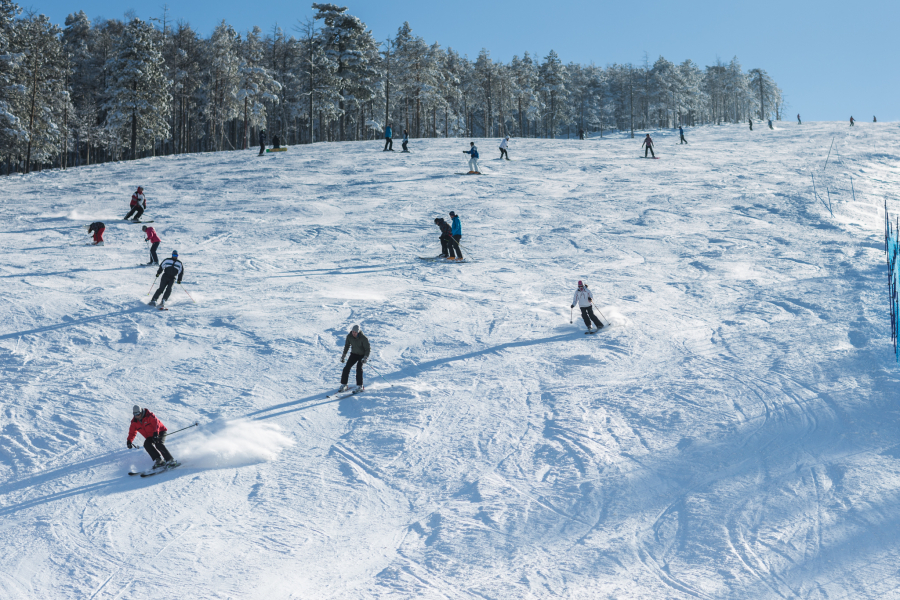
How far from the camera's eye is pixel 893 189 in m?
23.4

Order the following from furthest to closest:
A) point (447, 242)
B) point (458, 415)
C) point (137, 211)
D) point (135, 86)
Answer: point (135, 86)
point (137, 211)
point (447, 242)
point (458, 415)

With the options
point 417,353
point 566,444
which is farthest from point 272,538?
point 417,353

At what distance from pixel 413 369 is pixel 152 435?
4.19 m

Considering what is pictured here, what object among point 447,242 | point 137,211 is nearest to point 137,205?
point 137,211

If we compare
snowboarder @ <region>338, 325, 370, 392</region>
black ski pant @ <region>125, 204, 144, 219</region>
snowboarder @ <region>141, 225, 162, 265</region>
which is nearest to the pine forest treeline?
black ski pant @ <region>125, 204, 144, 219</region>

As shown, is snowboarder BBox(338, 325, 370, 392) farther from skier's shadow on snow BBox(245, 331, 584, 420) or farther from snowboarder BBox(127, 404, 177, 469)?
snowboarder BBox(127, 404, 177, 469)

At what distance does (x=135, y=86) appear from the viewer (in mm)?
42438

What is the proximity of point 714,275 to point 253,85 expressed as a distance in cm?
4346

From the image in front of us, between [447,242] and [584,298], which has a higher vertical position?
[447,242]

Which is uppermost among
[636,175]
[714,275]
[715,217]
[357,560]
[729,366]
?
[636,175]

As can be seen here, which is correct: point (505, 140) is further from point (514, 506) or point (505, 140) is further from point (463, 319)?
point (514, 506)

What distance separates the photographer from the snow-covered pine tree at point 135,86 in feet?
137

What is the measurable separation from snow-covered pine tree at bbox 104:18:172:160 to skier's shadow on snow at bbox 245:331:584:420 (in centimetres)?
3806

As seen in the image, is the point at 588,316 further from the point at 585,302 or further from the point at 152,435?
the point at 152,435
